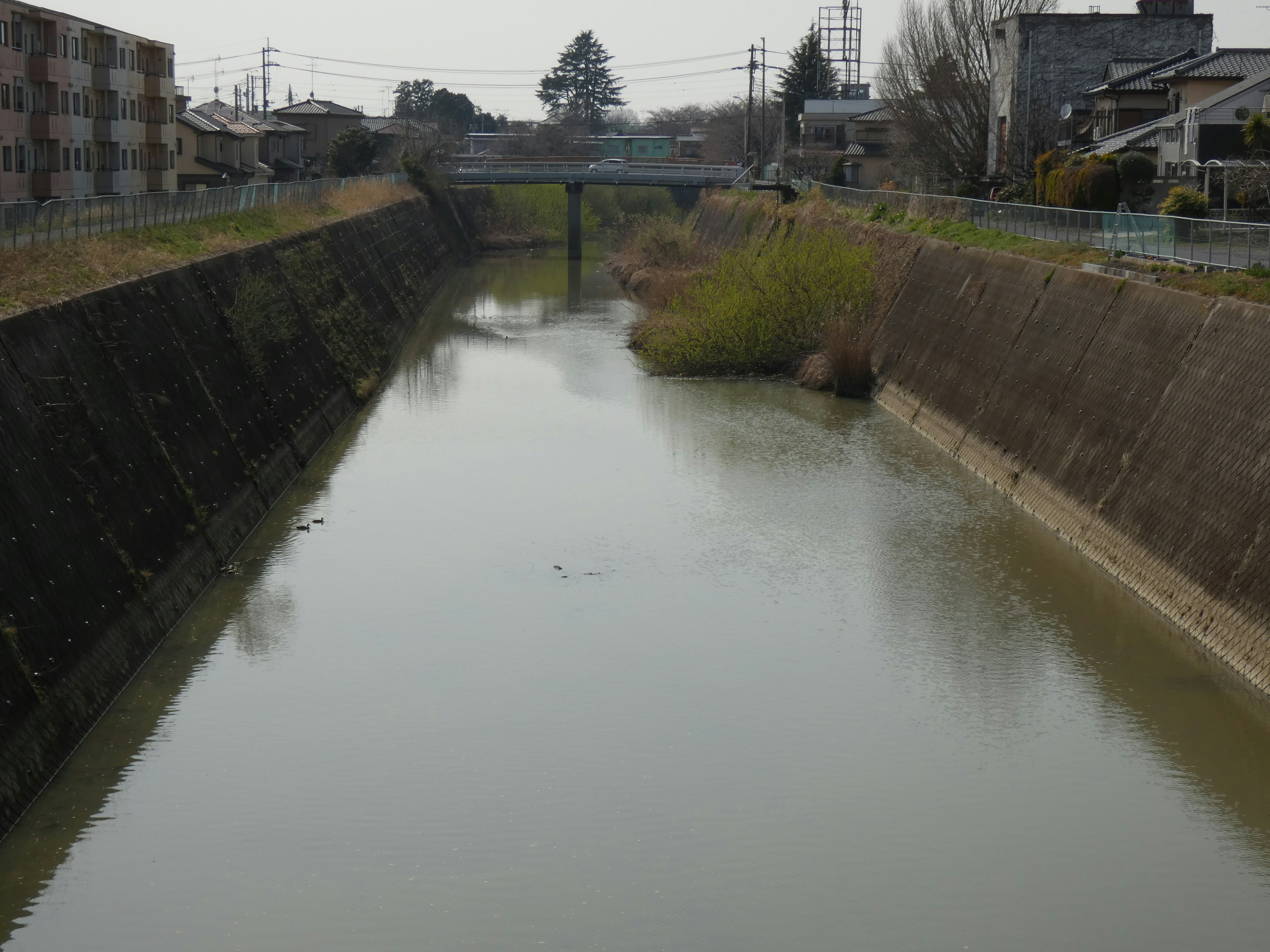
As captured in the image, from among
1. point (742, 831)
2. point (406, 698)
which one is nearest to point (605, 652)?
point (406, 698)

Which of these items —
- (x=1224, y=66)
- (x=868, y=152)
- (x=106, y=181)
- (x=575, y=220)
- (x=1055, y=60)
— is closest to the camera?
(x=1224, y=66)

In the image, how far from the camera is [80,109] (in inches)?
2210

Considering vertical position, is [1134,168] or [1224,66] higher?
[1224,66]

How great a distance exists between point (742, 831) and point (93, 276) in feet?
42.1

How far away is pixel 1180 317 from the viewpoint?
18469 mm

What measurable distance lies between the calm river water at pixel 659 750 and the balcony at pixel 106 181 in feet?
138

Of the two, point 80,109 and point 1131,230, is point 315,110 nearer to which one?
point 80,109

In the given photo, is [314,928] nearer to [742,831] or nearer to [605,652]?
[742,831]

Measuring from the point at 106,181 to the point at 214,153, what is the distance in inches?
526

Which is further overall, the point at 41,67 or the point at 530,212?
the point at 530,212

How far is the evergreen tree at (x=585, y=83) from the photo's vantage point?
438 ft

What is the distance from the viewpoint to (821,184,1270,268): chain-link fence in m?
18.9

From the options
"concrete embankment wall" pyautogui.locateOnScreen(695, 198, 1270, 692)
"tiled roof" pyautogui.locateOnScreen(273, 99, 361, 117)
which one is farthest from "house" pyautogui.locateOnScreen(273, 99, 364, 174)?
"concrete embankment wall" pyautogui.locateOnScreen(695, 198, 1270, 692)

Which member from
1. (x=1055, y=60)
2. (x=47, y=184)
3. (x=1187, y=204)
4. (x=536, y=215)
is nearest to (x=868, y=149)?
(x=536, y=215)
